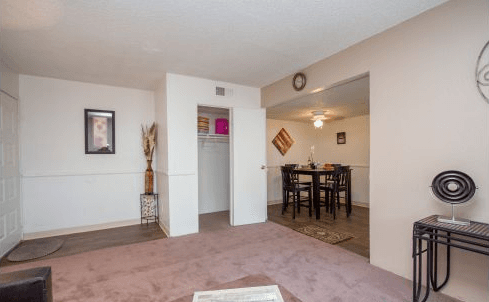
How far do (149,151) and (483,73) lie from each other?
404 centimetres

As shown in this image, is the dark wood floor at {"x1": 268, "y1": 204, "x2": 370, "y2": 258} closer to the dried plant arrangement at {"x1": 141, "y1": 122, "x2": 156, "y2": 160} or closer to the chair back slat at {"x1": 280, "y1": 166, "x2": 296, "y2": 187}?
the chair back slat at {"x1": 280, "y1": 166, "x2": 296, "y2": 187}

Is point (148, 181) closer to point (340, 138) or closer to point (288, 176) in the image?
point (288, 176)

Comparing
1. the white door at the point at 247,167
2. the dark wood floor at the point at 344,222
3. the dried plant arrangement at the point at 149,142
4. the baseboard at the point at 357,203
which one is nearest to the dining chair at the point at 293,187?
the dark wood floor at the point at 344,222

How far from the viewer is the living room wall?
3.41 metres

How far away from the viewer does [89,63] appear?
9.75 ft

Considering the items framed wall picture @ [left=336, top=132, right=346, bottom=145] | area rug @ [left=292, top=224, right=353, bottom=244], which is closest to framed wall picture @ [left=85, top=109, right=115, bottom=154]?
area rug @ [left=292, top=224, right=353, bottom=244]

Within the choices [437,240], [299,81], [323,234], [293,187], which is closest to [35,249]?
[323,234]

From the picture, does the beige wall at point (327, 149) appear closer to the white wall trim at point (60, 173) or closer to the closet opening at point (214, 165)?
the closet opening at point (214, 165)

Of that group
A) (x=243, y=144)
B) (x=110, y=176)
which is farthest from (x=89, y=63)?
(x=243, y=144)

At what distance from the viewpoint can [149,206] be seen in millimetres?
4043

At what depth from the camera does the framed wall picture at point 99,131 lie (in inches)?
147

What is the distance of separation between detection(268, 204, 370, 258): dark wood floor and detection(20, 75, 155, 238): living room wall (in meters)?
2.61

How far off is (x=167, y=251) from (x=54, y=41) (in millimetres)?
2557

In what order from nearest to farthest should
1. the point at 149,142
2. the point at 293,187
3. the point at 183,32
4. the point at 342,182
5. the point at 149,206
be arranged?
the point at 183,32, the point at 149,142, the point at 149,206, the point at 293,187, the point at 342,182
